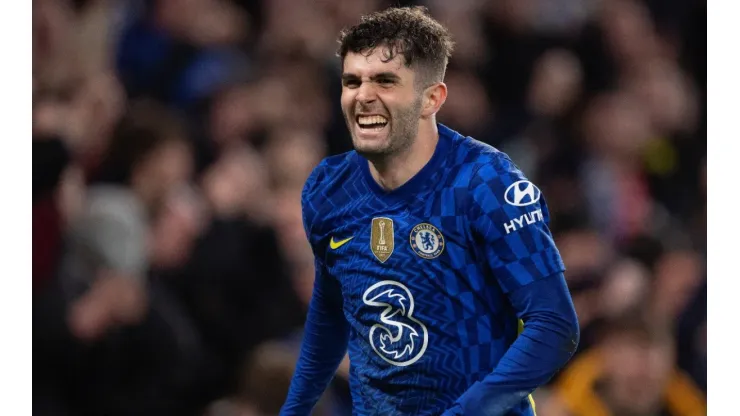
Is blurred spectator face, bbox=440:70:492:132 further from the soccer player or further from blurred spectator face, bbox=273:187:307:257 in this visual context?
the soccer player

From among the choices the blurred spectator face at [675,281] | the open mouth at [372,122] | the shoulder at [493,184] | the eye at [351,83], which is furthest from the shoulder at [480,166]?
the blurred spectator face at [675,281]

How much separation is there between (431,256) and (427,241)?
0.04 m

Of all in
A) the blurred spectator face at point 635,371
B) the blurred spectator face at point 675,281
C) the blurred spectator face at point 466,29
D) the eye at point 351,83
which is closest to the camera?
the eye at point 351,83

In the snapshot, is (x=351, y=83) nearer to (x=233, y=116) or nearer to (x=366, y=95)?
(x=366, y=95)

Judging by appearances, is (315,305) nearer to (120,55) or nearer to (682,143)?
(120,55)

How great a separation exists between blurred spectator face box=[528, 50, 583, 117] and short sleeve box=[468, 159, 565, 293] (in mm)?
3945

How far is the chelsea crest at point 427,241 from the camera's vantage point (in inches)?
110

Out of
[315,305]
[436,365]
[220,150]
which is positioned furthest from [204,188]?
[436,365]

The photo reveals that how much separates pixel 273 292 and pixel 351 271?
264 centimetres

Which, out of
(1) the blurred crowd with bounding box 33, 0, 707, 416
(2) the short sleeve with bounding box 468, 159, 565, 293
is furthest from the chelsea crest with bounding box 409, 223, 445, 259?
(1) the blurred crowd with bounding box 33, 0, 707, 416

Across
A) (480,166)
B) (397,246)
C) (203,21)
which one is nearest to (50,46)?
(203,21)

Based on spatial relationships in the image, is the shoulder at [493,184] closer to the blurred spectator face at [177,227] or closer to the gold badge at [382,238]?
the gold badge at [382,238]

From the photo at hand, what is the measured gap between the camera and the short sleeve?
2641mm

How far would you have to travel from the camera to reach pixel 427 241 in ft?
9.20
